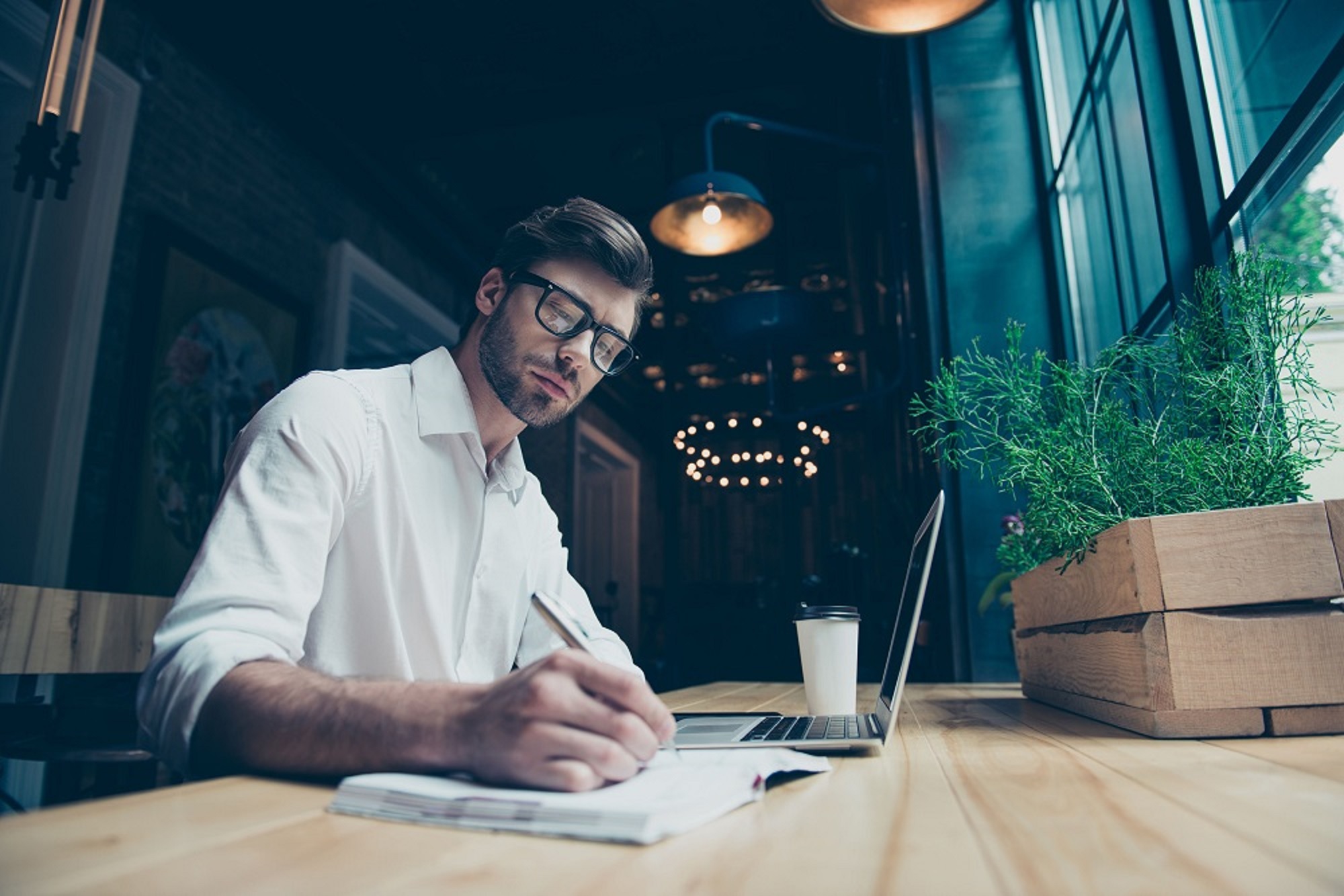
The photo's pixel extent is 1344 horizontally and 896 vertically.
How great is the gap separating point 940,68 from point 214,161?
3.34m

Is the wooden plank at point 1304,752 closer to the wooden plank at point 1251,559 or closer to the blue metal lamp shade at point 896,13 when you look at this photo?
the wooden plank at point 1251,559

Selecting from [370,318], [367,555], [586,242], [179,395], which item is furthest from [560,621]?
[370,318]

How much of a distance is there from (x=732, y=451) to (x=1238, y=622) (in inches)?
375

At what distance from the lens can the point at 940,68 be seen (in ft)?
11.0

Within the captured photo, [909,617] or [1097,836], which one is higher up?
[909,617]

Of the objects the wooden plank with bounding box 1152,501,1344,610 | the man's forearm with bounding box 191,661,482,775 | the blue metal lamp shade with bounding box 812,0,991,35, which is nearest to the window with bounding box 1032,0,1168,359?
the blue metal lamp shade with bounding box 812,0,991,35

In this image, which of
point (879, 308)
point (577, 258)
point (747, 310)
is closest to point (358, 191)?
point (747, 310)

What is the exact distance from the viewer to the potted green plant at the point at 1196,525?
923 mm

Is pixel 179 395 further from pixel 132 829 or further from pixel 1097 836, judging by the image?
pixel 1097 836

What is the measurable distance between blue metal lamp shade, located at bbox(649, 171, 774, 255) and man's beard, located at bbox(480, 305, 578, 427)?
6.22 feet

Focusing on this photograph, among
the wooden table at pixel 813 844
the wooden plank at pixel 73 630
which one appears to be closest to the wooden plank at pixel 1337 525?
the wooden table at pixel 813 844

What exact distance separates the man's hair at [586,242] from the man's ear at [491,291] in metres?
0.05

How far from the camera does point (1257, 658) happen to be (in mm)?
923

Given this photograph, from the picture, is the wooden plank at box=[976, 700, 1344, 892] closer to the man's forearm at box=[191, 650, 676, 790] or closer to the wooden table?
the wooden table
